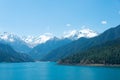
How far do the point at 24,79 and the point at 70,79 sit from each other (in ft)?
75.2

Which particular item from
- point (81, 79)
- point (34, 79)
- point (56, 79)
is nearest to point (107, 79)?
point (81, 79)

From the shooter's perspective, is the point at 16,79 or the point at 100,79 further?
the point at 16,79

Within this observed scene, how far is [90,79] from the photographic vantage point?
146 metres

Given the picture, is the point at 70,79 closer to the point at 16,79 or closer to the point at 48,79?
the point at 48,79

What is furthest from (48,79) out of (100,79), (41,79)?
(100,79)

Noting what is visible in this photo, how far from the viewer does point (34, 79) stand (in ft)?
504

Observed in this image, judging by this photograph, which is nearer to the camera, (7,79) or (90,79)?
(90,79)

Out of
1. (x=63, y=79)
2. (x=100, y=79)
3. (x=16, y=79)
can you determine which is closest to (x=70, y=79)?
(x=63, y=79)

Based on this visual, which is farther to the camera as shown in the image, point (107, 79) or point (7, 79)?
point (7, 79)

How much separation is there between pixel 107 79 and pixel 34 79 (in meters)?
35.5

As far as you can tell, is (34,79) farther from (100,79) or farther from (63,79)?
(100,79)

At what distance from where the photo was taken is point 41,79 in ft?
505

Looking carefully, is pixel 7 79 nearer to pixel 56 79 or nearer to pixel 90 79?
pixel 56 79

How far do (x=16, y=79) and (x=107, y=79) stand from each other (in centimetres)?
4469
